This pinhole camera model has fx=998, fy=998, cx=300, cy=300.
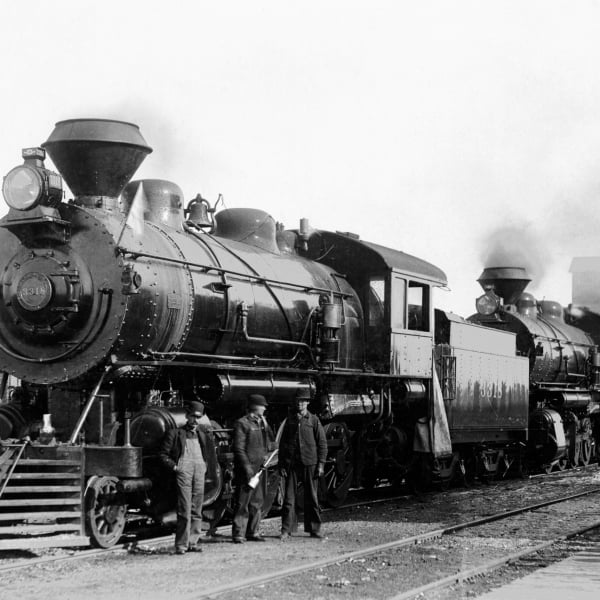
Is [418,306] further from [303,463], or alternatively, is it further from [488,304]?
[488,304]

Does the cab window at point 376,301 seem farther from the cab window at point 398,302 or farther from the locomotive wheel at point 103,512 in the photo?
the locomotive wheel at point 103,512

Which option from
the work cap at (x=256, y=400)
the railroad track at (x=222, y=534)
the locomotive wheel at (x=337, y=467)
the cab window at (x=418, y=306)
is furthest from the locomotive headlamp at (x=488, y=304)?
the work cap at (x=256, y=400)

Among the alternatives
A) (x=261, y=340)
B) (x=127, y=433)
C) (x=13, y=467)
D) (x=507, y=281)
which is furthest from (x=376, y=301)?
(x=507, y=281)

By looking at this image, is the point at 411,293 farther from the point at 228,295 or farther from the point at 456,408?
the point at 228,295

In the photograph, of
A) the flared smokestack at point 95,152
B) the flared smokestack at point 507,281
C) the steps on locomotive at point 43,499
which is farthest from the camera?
the flared smokestack at point 507,281

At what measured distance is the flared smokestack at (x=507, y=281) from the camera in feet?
75.3

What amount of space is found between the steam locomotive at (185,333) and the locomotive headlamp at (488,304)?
5320 millimetres

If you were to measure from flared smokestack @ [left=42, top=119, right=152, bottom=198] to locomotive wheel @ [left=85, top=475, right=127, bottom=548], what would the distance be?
2983 millimetres

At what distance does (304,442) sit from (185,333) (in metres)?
1.74

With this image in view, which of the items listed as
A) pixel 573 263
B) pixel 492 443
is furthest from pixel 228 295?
pixel 573 263

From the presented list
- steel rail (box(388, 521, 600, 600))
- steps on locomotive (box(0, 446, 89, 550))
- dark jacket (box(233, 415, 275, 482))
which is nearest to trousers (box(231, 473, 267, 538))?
dark jacket (box(233, 415, 275, 482))

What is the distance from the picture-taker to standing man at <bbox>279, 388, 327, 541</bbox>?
34.6 ft

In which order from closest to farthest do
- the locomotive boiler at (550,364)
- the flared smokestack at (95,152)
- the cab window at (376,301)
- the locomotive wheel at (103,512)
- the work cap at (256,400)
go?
the locomotive wheel at (103,512) < the flared smokestack at (95,152) < the work cap at (256,400) < the cab window at (376,301) < the locomotive boiler at (550,364)

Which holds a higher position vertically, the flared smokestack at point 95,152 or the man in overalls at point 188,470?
the flared smokestack at point 95,152
